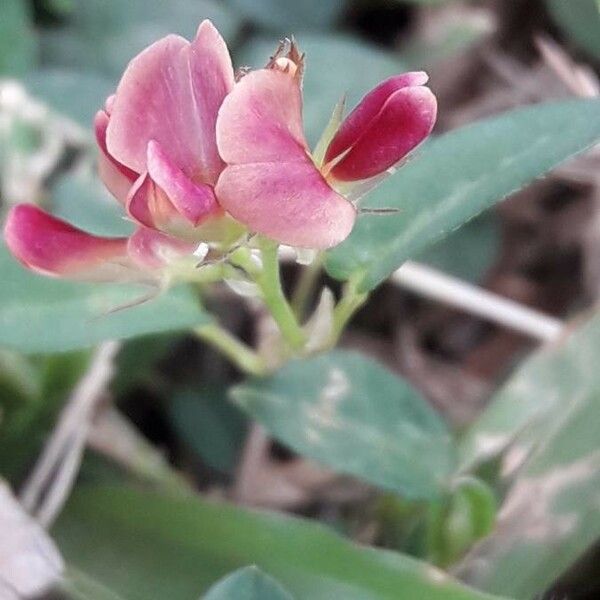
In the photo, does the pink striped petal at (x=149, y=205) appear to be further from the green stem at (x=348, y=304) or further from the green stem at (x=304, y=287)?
the green stem at (x=304, y=287)

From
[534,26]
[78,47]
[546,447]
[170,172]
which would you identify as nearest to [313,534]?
[546,447]

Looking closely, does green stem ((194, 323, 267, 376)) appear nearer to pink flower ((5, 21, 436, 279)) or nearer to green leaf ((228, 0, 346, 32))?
pink flower ((5, 21, 436, 279))

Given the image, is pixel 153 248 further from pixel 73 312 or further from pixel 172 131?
pixel 73 312

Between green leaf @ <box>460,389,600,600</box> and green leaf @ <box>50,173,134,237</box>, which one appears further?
green leaf @ <box>50,173,134,237</box>

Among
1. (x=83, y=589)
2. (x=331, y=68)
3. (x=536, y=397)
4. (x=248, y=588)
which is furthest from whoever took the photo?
(x=331, y=68)

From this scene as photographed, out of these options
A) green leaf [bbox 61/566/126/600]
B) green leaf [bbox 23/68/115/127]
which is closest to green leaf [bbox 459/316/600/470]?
green leaf [bbox 61/566/126/600]

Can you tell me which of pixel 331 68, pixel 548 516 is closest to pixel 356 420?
pixel 548 516
